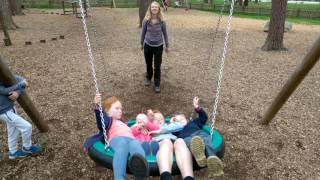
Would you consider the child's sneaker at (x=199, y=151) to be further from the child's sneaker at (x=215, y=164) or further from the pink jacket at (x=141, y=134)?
the pink jacket at (x=141, y=134)

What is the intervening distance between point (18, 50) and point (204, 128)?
7.85 metres

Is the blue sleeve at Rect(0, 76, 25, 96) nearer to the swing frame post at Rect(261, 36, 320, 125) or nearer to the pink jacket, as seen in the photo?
the pink jacket

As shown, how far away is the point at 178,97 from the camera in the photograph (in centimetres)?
677

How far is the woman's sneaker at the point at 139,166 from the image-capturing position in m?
3.18

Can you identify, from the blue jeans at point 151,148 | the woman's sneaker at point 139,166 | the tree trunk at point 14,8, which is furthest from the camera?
the tree trunk at point 14,8

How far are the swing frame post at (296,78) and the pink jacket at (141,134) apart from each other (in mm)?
1923

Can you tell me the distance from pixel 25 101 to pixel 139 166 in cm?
221

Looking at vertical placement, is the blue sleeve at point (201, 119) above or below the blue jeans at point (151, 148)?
above

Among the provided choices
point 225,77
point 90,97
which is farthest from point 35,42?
point 225,77

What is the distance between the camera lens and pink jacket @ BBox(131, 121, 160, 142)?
404cm

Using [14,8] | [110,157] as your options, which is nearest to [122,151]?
[110,157]

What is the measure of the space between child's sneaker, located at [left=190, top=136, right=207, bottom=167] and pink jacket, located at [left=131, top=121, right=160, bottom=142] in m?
0.71

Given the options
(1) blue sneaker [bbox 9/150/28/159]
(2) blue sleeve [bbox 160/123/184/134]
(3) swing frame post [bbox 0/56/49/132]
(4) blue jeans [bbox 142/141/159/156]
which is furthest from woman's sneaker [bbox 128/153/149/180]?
(1) blue sneaker [bbox 9/150/28/159]

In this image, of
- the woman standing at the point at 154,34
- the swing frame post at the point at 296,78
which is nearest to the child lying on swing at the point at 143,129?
the swing frame post at the point at 296,78
